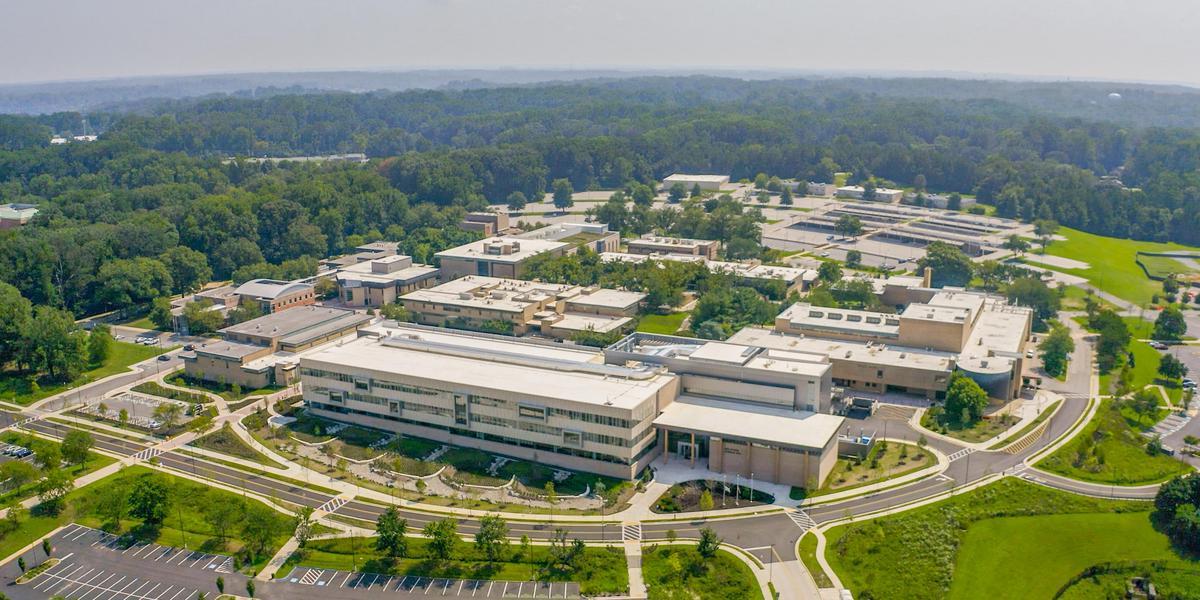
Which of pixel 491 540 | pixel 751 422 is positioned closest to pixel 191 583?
pixel 491 540

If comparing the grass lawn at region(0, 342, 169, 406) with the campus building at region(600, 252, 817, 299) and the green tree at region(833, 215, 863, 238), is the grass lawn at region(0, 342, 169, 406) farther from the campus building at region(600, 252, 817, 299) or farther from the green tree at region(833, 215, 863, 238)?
the green tree at region(833, 215, 863, 238)

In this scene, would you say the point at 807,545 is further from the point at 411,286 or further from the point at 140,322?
the point at 140,322

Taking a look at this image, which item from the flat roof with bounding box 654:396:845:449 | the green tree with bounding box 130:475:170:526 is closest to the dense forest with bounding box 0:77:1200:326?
the green tree with bounding box 130:475:170:526

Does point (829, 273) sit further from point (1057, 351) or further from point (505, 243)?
point (505, 243)

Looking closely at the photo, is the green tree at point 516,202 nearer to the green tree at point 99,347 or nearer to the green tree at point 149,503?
the green tree at point 99,347

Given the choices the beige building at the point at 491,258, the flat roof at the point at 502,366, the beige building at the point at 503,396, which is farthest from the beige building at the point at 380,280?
the beige building at the point at 503,396

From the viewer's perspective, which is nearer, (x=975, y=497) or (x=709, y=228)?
(x=975, y=497)

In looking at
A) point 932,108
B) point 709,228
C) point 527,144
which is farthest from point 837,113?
point 709,228
